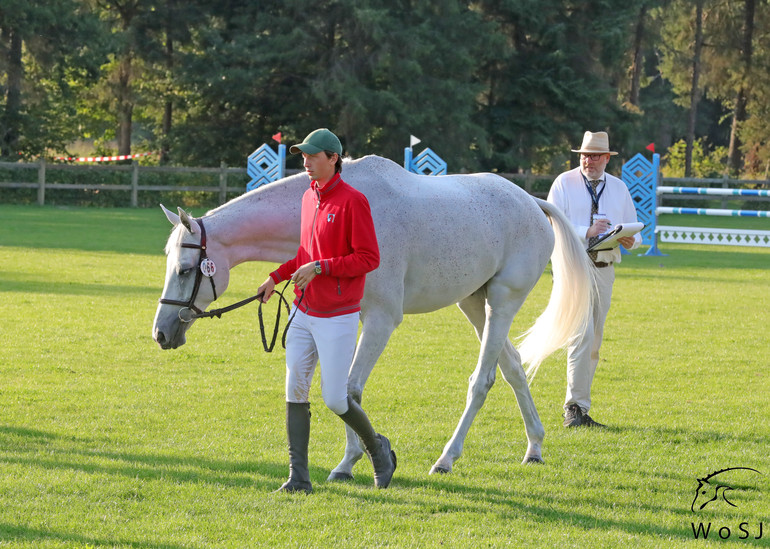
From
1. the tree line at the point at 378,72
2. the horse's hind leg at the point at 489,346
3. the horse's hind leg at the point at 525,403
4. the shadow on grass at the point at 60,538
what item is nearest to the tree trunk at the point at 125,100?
the tree line at the point at 378,72

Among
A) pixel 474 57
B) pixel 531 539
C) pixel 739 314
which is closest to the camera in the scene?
pixel 531 539

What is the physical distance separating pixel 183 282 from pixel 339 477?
143cm

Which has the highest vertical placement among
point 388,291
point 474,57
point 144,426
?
point 474,57

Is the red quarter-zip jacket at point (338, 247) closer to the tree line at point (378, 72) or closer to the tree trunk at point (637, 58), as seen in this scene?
the tree line at point (378, 72)

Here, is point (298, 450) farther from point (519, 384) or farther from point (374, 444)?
point (519, 384)

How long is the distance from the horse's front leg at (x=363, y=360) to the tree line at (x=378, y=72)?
34.9 meters

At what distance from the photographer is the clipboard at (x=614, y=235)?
23.9 ft

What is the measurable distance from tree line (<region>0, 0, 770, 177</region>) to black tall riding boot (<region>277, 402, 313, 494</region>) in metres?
35.3

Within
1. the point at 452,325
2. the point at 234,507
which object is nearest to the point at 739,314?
the point at 452,325

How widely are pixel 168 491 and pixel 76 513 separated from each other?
562 millimetres

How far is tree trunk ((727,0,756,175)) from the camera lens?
50.6 m

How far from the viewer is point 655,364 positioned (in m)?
10.3

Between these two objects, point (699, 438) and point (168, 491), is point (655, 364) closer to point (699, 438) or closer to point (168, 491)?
point (699, 438)

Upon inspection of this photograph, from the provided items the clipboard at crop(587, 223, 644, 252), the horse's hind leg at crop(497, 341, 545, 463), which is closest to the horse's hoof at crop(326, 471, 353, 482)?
the horse's hind leg at crop(497, 341, 545, 463)
